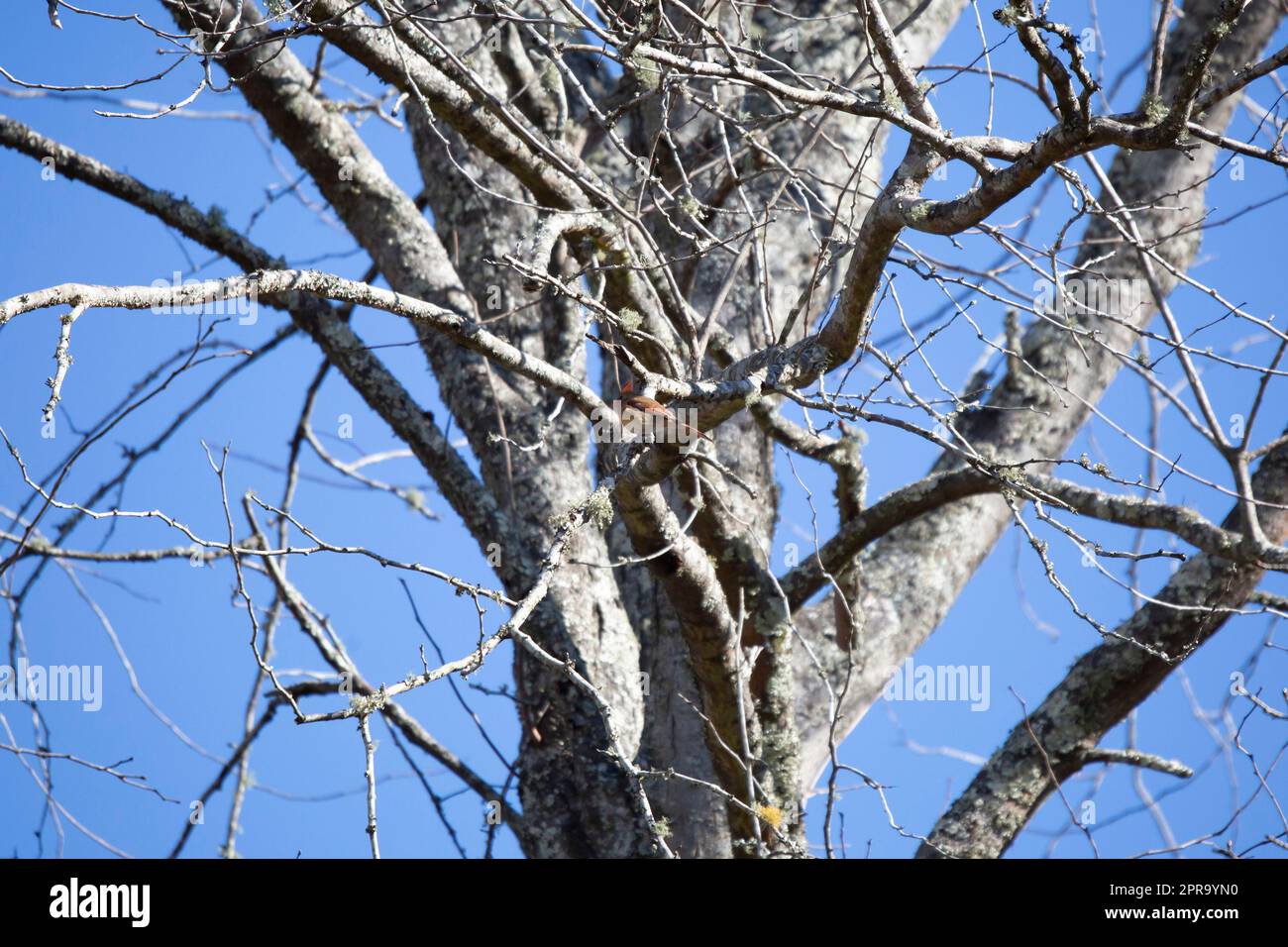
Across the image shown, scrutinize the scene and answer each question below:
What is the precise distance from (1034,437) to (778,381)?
197 cm

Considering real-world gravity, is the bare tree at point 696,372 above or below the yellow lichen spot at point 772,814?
above

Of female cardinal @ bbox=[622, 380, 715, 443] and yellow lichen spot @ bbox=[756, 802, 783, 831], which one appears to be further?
yellow lichen spot @ bbox=[756, 802, 783, 831]

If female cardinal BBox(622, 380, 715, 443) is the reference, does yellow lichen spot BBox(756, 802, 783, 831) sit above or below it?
below

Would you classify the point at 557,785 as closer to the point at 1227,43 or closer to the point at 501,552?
the point at 501,552

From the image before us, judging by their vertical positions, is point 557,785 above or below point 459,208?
below

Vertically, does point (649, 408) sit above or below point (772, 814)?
above

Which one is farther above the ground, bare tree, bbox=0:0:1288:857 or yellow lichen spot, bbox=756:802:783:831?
bare tree, bbox=0:0:1288:857

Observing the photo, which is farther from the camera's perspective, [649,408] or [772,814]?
[772,814]

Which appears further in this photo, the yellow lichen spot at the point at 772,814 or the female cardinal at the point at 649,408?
the yellow lichen spot at the point at 772,814

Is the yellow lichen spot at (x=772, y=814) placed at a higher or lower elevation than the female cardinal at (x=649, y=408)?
lower

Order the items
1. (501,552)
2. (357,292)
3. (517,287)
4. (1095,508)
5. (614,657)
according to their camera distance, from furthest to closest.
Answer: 1. (517,287)
2. (614,657)
3. (501,552)
4. (1095,508)
5. (357,292)

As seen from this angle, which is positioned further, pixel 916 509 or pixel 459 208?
pixel 459 208

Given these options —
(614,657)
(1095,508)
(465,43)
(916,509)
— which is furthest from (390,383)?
(1095,508)
